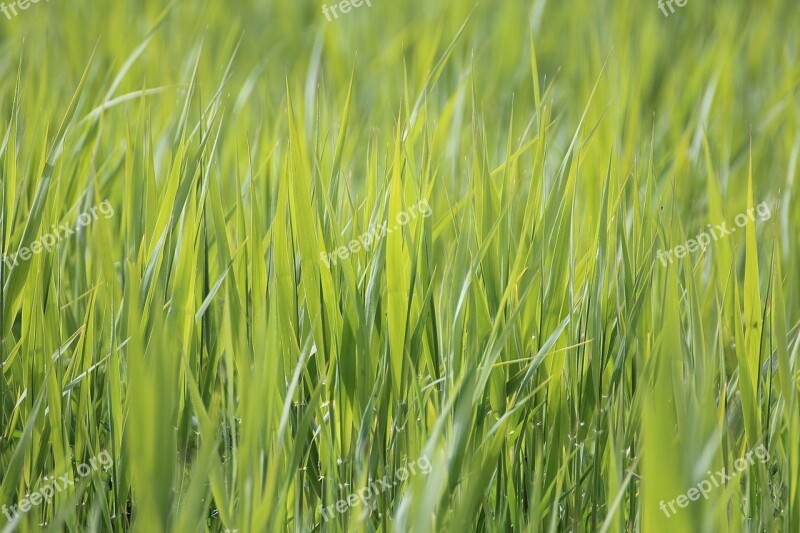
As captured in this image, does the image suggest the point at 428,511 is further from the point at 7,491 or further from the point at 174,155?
the point at 174,155

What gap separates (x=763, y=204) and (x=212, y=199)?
89cm

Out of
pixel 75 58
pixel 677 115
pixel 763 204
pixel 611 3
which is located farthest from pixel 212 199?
pixel 611 3

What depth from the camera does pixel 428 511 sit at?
1.86 ft

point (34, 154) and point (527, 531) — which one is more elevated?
point (34, 154)

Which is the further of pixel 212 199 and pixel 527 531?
pixel 212 199

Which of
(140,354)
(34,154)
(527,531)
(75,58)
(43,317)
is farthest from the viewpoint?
(75,58)

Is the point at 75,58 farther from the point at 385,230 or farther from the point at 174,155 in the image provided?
the point at 385,230

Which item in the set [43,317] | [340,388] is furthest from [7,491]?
[340,388]

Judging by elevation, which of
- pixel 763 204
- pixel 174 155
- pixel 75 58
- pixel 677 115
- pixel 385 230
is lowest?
pixel 763 204

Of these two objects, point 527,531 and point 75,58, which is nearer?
point 527,531

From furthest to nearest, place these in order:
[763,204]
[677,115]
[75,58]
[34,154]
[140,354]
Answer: [75,58] < [677,115] < [763,204] < [34,154] < [140,354]

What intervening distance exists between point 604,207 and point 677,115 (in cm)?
94

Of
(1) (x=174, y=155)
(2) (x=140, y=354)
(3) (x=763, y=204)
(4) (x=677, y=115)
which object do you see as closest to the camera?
(2) (x=140, y=354)

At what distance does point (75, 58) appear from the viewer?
1898 mm
